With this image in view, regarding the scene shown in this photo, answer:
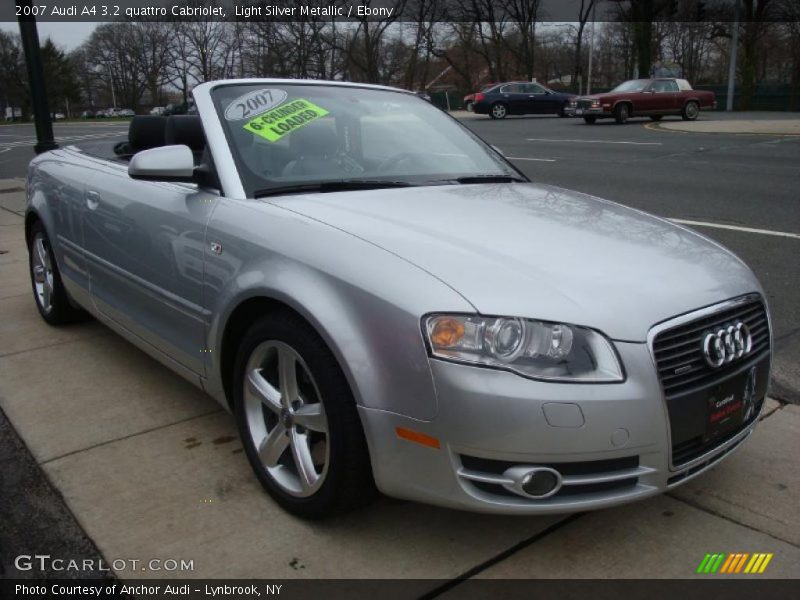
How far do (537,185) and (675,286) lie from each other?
1.37 metres

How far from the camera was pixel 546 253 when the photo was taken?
2.36 m

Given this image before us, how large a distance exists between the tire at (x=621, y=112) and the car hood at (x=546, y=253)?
72.4ft

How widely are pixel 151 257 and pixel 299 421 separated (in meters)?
1.21

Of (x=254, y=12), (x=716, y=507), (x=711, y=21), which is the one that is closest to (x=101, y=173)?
(x=716, y=507)

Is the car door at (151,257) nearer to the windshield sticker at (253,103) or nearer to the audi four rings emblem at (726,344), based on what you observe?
the windshield sticker at (253,103)

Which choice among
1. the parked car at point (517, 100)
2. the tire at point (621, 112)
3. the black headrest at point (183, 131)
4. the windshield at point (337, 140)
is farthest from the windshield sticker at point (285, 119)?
the parked car at point (517, 100)

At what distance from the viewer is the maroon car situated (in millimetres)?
23531

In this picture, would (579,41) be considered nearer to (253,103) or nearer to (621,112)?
(621,112)

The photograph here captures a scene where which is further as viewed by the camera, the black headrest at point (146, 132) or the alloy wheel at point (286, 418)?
the black headrest at point (146, 132)

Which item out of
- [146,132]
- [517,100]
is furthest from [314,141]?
[517,100]

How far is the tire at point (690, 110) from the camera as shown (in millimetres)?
24859

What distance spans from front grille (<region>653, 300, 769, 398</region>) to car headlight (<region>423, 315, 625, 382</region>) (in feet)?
0.54

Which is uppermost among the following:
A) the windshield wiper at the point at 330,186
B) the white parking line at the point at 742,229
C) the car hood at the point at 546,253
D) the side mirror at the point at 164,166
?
the side mirror at the point at 164,166

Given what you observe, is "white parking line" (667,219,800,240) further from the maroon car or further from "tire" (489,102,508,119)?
"tire" (489,102,508,119)
